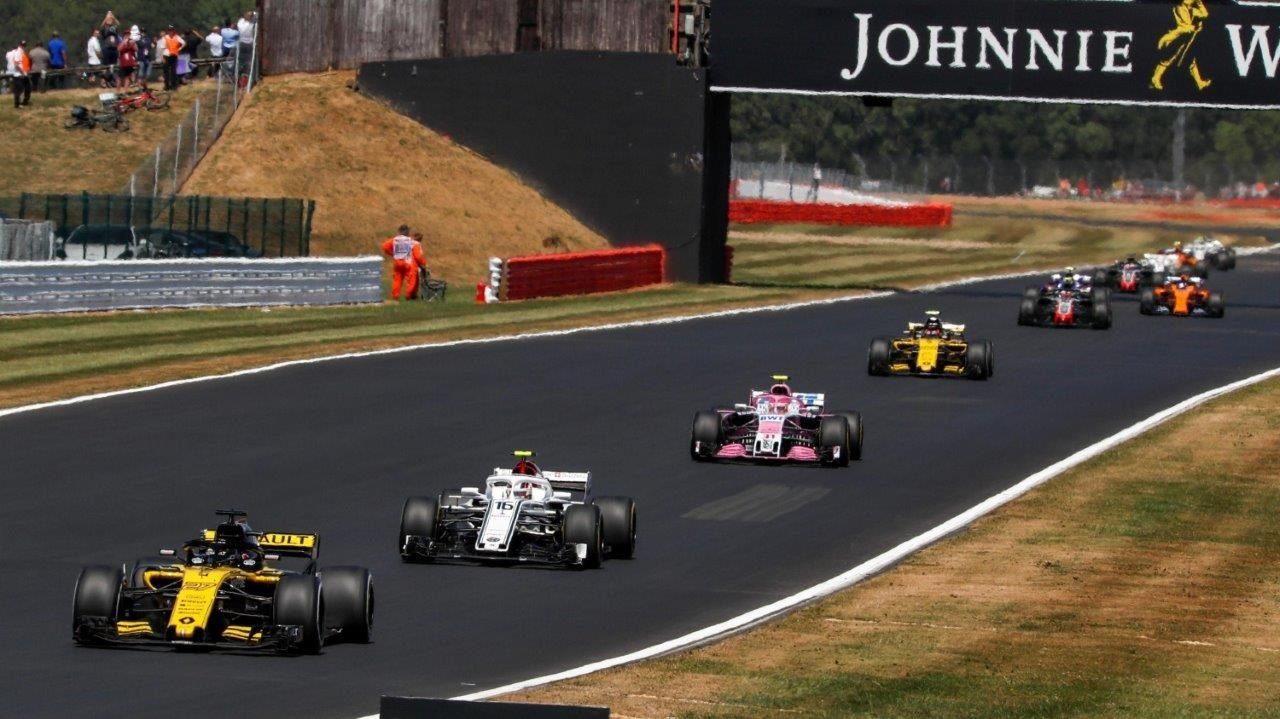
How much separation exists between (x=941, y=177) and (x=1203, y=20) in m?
79.8

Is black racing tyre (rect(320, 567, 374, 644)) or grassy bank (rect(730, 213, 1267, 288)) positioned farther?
grassy bank (rect(730, 213, 1267, 288))

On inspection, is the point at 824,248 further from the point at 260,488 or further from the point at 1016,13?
the point at 260,488

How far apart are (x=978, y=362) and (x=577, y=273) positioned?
18318 millimetres

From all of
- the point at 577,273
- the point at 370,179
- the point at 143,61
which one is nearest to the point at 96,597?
the point at 577,273

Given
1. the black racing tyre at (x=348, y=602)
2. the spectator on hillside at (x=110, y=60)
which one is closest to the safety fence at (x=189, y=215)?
the spectator on hillside at (x=110, y=60)

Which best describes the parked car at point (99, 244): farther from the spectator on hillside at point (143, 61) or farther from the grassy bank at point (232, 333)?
the spectator on hillside at point (143, 61)

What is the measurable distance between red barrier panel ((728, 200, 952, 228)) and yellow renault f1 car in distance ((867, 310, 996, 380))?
53.4m

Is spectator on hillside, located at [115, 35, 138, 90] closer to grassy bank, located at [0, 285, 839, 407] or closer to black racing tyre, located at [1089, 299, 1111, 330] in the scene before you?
grassy bank, located at [0, 285, 839, 407]

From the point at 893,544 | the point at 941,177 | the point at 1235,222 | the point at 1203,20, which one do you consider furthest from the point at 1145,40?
the point at 941,177

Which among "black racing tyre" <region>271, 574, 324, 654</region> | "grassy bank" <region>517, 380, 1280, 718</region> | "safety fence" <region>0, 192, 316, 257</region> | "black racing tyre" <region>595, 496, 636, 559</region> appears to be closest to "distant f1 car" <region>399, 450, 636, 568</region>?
"black racing tyre" <region>595, 496, 636, 559</region>

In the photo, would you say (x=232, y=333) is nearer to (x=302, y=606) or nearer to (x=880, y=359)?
(x=880, y=359)

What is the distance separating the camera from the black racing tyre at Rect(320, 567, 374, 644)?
44.5ft

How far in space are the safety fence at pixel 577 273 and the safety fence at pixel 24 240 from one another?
29.3 ft

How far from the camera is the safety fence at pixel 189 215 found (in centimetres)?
4391
